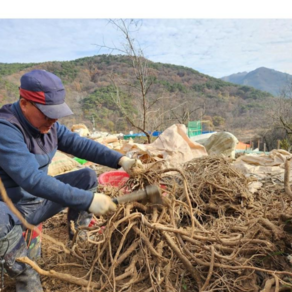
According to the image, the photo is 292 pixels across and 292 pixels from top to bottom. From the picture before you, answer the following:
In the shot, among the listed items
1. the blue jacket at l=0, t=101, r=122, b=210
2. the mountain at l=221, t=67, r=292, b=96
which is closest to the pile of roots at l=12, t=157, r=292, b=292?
the blue jacket at l=0, t=101, r=122, b=210

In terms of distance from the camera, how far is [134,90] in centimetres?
2245

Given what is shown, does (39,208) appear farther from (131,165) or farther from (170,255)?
(170,255)

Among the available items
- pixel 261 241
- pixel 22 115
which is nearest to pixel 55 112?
pixel 22 115

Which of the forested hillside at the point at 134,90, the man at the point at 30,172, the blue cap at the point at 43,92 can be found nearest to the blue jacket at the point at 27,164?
the man at the point at 30,172

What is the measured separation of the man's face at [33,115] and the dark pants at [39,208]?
20.6 inches

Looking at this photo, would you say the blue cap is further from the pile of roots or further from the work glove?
the pile of roots

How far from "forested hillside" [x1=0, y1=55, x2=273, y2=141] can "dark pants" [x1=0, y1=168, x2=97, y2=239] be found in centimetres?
1833

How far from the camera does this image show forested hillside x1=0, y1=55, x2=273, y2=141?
86.0 ft

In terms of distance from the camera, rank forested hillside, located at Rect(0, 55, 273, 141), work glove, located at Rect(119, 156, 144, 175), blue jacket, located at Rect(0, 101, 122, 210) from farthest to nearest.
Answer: forested hillside, located at Rect(0, 55, 273, 141)
work glove, located at Rect(119, 156, 144, 175)
blue jacket, located at Rect(0, 101, 122, 210)

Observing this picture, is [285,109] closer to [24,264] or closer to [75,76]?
[24,264]

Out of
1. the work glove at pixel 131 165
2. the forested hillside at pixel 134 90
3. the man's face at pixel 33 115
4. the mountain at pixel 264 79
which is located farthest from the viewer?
the mountain at pixel 264 79

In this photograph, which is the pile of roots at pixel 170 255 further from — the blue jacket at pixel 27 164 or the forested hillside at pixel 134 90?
the forested hillside at pixel 134 90

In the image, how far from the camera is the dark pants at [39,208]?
5.04ft

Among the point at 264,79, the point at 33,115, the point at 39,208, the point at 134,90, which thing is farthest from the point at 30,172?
the point at 264,79
